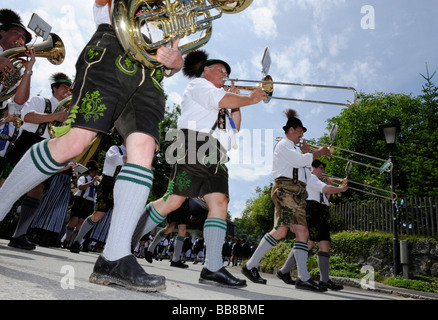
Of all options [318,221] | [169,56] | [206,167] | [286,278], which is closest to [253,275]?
[286,278]

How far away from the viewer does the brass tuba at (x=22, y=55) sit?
4.39 meters

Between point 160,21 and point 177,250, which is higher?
point 160,21

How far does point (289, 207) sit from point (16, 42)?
4583 millimetres

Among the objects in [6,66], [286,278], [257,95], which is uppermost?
[6,66]

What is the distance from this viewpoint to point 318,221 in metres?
5.81

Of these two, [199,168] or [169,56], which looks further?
[199,168]

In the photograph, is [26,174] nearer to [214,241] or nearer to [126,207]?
[126,207]

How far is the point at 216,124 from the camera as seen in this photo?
3506 mm

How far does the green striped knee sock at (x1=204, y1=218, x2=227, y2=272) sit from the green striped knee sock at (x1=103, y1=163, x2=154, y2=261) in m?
1.33

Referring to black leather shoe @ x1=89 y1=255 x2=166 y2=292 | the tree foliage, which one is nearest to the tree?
the tree foliage

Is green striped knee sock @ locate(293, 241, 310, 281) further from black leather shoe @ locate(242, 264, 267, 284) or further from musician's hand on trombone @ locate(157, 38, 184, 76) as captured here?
musician's hand on trombone @ locate(157, 38, 184, 76)
